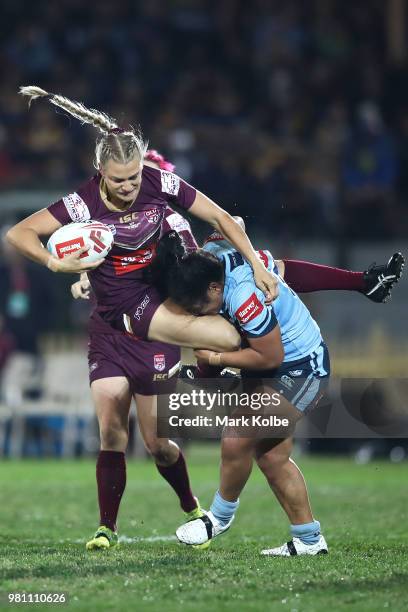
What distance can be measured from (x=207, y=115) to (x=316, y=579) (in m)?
12.5

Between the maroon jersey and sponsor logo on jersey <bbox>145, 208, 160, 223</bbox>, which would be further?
sponsor logo on jersey <bbox>145, 208, 160, 223</bbox>

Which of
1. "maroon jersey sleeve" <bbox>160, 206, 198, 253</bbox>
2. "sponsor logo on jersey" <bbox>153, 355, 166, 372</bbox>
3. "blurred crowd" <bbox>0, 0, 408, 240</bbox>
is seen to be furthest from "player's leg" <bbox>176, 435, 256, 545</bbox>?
"blurred crowd" <bbox>0, 0, 408, 240</bbox>

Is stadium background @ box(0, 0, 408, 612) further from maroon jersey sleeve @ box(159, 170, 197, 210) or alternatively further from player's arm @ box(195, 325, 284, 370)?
maroon jersey sleeve @ box(159, 170, 197, 210)

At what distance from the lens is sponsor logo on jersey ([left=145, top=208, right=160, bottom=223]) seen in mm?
6711

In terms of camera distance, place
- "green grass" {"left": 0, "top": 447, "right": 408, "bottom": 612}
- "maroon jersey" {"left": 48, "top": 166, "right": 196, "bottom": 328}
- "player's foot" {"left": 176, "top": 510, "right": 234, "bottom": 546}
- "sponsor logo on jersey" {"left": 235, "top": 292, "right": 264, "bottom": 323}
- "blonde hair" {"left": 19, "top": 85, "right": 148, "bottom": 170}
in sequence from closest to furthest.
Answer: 1. "green grass" {"left": 0, "top": 447, "right": 408, "bottom": 612}
2. "sponsor logo on jersey" {"left": 235, "top": 292, "right": 264, "bottom": 323}
3. "blonde hair" {"left": 19, "top": 85, "right": 148, "bottom": 170}
4. "maroon jersey" {"left": 48, "top": 166, "right": 196, "bottom": 328}
5. "player's foot" {"left": 176, "top": 510, "right": 234, "bottom": 546}

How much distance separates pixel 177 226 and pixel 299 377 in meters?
1.14

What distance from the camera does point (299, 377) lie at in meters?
6.53

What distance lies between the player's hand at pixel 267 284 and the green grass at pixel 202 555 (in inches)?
52.2

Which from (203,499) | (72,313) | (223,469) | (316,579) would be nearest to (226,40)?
(72,313)

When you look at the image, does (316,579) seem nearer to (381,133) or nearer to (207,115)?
(381,133)

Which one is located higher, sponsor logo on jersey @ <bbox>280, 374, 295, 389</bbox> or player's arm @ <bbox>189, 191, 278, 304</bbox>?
player's arm @ <bbox>189, 191, 278, 304</bbox>

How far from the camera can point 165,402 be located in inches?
282

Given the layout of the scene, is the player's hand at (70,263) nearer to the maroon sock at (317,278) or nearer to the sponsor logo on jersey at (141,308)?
the sponsor logo on jersey at (141,308)

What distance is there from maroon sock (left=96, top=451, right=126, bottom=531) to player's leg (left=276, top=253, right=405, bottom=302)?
4.62 feet
